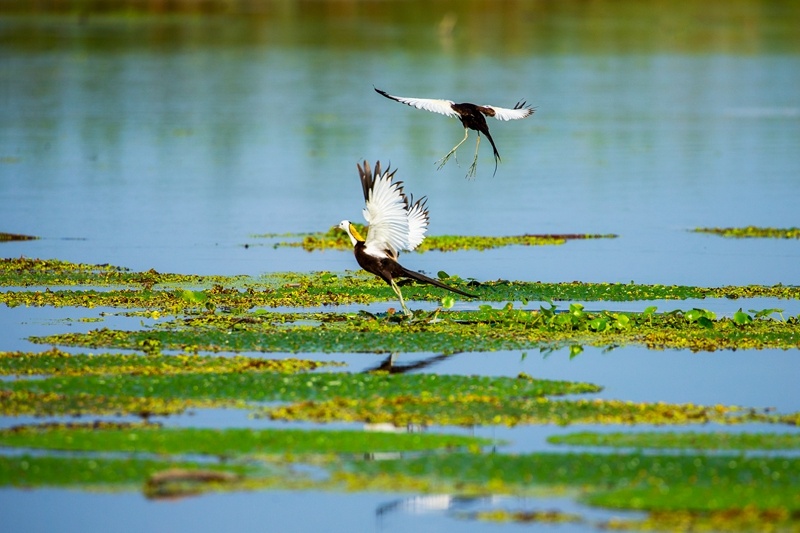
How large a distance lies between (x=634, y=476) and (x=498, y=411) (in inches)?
89.5

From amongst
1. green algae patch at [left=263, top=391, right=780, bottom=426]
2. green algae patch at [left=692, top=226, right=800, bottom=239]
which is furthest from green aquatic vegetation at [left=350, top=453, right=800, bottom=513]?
green algae patch at [left=692, top=226, right=800, bottom=239]

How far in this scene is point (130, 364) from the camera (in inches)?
604

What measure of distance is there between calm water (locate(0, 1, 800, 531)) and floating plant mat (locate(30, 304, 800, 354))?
469 millimetres

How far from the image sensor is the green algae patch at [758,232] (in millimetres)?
27734

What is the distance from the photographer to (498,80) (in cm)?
6250

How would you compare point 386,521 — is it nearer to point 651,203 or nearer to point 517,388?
point 517,388

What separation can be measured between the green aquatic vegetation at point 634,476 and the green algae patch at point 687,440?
0.42 m

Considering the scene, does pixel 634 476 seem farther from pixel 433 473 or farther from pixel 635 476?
pixel 433 473

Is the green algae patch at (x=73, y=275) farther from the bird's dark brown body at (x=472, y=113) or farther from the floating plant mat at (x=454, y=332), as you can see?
the bird's dark brown body at (x=472, y=113)

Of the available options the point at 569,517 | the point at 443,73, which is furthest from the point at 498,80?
the point at 569,517

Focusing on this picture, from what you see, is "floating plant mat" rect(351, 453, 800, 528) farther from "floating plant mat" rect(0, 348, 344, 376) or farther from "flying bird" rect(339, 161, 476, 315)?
"flying bird" rect(339, 161, 476, 315)

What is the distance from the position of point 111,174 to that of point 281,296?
1944cm

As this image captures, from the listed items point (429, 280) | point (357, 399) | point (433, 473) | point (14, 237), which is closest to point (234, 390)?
point (357, 399)

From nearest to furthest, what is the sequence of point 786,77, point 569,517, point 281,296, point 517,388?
point 569,517
point 517,388
point 281,296
point 786,77
